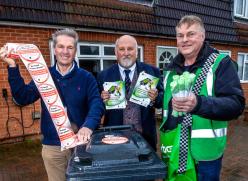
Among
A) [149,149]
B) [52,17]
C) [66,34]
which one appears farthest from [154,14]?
[149,149]

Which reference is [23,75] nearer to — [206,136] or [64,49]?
[64,49]

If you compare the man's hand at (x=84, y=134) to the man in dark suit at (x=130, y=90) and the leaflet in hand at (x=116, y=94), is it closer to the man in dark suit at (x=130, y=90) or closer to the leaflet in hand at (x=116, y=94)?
the leaflet in hand at (x=116, y=94)

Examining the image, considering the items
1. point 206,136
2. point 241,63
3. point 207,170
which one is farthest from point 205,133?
point 241,63

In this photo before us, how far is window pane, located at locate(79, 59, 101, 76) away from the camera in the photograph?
6.06m

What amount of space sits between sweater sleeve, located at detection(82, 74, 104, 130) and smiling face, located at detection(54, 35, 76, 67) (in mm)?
249

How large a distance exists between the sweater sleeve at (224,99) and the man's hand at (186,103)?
0.14ft

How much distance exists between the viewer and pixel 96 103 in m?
2.12

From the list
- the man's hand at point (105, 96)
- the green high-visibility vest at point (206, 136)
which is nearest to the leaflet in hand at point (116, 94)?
the man's hand at point (105, 96)

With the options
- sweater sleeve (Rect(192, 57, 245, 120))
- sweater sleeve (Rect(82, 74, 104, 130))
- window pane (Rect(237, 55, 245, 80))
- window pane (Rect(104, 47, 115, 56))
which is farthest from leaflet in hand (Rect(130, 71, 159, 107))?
window pane (Rect(237, 55, 245, 80))

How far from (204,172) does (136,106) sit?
0.97 metres

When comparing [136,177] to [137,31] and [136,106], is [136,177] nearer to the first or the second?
[136,106]

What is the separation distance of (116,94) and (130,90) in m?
0.18

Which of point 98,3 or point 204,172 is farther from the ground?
point 98,3

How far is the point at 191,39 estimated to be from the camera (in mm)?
1816
